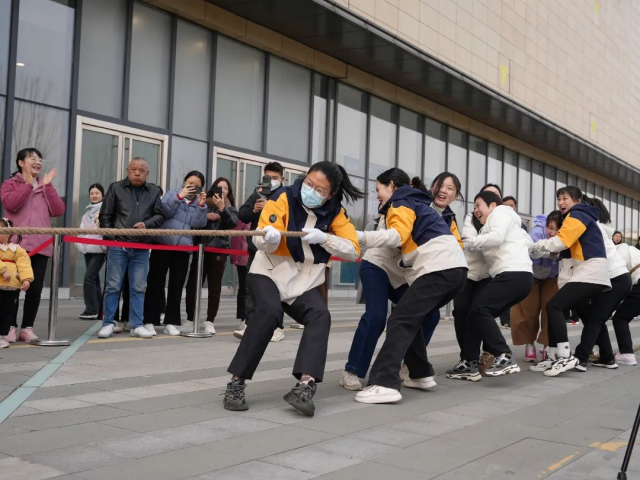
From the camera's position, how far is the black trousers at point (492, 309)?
6.50 meters

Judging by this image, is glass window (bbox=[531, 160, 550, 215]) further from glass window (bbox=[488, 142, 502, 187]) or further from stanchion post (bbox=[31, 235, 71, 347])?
stanchion post (bbox=[31, 235, 71, 347])

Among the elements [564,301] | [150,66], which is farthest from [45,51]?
[564,301]

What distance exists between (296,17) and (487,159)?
481 inches

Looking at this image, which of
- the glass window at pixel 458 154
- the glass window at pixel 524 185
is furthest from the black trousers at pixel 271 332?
the glass window at pixel 524 185

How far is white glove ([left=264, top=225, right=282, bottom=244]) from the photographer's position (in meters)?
4.84

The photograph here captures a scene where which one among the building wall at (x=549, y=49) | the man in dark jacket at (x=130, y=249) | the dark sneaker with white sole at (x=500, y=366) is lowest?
the dark sneaker with white sole at (x=500, y=366)

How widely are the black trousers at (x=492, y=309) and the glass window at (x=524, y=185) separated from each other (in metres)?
22.6

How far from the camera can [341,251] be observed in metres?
5.19

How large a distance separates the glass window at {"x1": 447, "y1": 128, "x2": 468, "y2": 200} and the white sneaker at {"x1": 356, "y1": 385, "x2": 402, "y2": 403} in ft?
62.6

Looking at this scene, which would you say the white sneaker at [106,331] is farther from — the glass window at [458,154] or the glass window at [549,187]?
the glass window at [549,187]

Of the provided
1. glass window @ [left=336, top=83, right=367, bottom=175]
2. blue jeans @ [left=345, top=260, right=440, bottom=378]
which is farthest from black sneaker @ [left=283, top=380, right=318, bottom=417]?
glass window @ [left=336, top=83, right=367, bottom=175]

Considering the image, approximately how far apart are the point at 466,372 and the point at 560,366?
3.49 feet

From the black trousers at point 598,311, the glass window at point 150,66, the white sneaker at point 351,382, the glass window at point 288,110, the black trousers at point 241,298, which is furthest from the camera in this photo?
the glass window at point 288,110

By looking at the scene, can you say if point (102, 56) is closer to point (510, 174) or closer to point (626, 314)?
point (626, 314)
